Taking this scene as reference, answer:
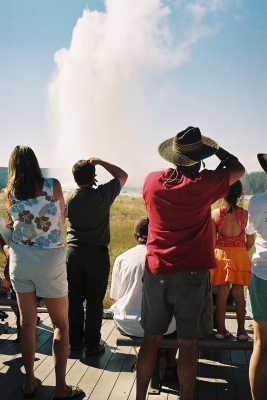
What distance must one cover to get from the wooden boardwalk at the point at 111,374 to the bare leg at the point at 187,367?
63 cm

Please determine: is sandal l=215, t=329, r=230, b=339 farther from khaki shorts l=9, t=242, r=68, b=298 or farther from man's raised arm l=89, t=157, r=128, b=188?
man's raised arm l=89, t=157, r=128, b=188

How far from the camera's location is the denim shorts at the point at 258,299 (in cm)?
261

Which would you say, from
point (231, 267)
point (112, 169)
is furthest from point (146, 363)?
point (112, 169)

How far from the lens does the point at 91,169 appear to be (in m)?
3.92

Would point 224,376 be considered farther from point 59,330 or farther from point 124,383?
point 59,330

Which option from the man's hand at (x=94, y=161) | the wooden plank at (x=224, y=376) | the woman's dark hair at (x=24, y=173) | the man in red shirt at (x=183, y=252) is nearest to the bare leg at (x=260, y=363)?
the man in red shirt at (x=183, y=252)

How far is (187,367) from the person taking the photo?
2.63 meters

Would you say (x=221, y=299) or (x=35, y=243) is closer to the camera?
(x=35, y=243)

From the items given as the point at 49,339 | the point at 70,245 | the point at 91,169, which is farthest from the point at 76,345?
the point at 91,169

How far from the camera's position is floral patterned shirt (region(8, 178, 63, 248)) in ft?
9.70

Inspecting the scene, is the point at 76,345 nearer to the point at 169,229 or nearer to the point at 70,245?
the point at 70,245

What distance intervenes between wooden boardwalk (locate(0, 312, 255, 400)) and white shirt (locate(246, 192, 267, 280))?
114 cm

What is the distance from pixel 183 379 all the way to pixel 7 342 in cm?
220

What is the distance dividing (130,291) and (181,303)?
76 cm
